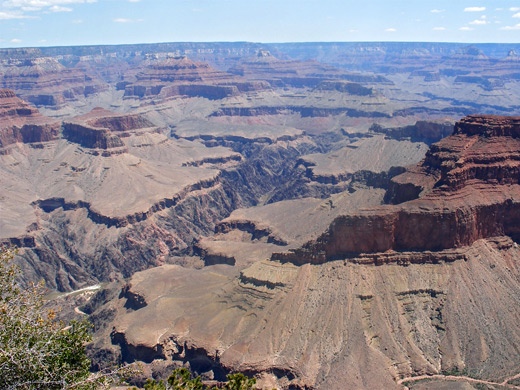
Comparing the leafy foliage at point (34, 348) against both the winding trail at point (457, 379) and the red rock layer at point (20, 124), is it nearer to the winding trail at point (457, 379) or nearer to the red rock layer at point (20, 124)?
the winding trail at point (457, 379)

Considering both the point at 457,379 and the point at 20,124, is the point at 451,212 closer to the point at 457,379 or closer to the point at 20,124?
the point at 457,379

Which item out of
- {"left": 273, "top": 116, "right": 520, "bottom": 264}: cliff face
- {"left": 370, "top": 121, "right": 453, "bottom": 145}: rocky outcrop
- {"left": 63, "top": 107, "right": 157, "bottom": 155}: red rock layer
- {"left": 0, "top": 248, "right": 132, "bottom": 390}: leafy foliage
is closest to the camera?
{"left": 0, "top": 248, "right": 132, "bottom": 390}: leafy foliage

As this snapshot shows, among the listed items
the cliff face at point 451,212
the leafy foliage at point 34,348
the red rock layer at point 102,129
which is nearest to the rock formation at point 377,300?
the cliff face at point 451,212

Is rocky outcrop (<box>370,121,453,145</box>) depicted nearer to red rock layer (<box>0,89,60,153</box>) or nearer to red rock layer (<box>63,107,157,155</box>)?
red rock layer (<box>63,107,157,155</box>)

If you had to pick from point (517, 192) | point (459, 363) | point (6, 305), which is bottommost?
point (459, 363)

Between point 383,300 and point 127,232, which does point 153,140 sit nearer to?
point 127,232

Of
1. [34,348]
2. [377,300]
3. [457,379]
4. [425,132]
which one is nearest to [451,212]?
[377,300]

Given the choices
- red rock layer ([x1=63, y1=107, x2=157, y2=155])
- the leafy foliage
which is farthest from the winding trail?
red rock layer ([x1=63, y1=107, x2=157, y2=155])

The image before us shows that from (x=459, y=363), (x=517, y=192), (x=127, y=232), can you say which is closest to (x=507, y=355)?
(x=459, y=363)
